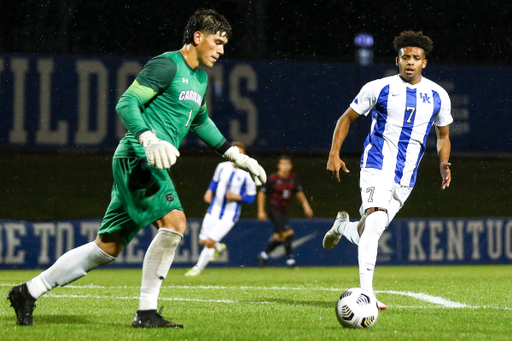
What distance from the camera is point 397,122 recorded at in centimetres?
590

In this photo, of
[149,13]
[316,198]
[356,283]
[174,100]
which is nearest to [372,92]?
[174,100]

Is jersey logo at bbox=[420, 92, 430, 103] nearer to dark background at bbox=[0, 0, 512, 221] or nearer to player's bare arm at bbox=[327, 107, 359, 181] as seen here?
player's bare arm at bbox=[327, 107, 359, 181]

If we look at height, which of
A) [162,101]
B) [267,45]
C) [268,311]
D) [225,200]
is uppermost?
[267,45]

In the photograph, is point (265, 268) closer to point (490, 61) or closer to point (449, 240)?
point (449, 240)

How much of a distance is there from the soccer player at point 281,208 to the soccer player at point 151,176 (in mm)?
7845

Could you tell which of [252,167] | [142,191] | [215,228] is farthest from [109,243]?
[215,228]

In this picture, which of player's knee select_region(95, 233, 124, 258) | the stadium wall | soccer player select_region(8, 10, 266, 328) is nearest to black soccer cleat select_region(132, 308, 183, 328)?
soccer player select_region(8, 10, 266, 328)

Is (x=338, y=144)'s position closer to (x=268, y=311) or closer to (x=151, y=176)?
(x=268, y=311)

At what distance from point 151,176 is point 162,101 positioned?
1.62 ft

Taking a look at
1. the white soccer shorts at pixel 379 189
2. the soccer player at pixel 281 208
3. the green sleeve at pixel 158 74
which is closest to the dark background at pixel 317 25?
the soccer player at pixel 281 208

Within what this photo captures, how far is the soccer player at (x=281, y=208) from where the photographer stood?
1260cm

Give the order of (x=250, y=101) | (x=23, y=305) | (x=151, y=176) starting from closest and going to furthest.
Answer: (x=151, y=176), (x=23, y=305), (x=250, y=101)

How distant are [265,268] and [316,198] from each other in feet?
25.8

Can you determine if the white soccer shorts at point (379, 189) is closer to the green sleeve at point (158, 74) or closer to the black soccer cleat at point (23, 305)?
the green sleeve at point (158, 74)
